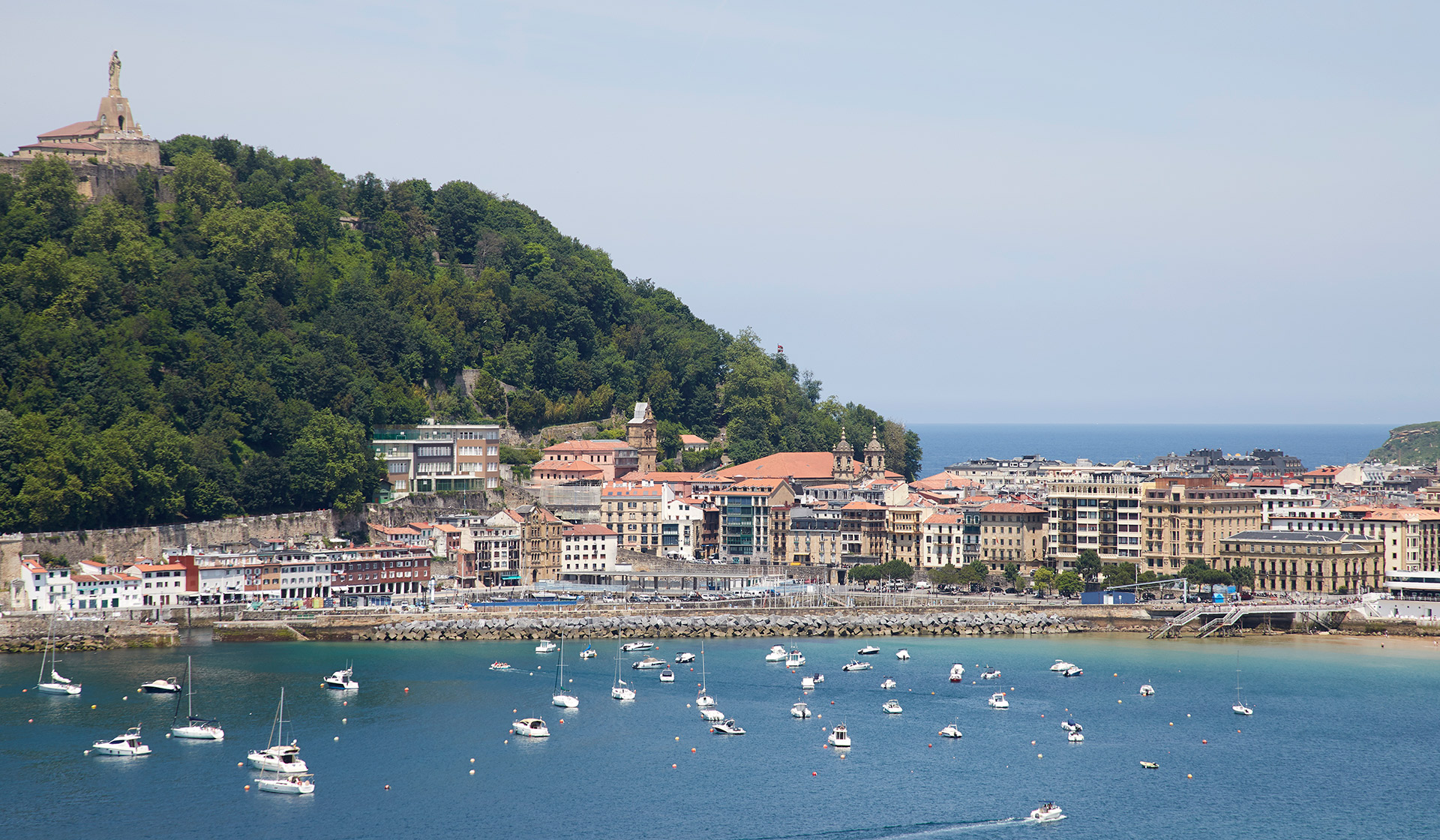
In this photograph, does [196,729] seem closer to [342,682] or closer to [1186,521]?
[342,682]

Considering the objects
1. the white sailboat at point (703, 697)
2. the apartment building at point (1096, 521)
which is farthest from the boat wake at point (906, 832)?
the apartment building at point (1096, 521)

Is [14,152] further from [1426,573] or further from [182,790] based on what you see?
[1426,573]

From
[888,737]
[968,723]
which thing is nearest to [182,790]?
[888,737]

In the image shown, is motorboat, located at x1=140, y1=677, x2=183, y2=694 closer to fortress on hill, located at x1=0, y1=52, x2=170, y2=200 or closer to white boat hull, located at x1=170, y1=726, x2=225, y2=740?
white boat hull, located at x1=170, y1=726, x2=225, y2=740

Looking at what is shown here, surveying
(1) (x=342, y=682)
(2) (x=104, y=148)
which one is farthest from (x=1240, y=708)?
(2) (x=104, y=148)

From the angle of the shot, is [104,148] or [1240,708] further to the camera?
[104,148]
